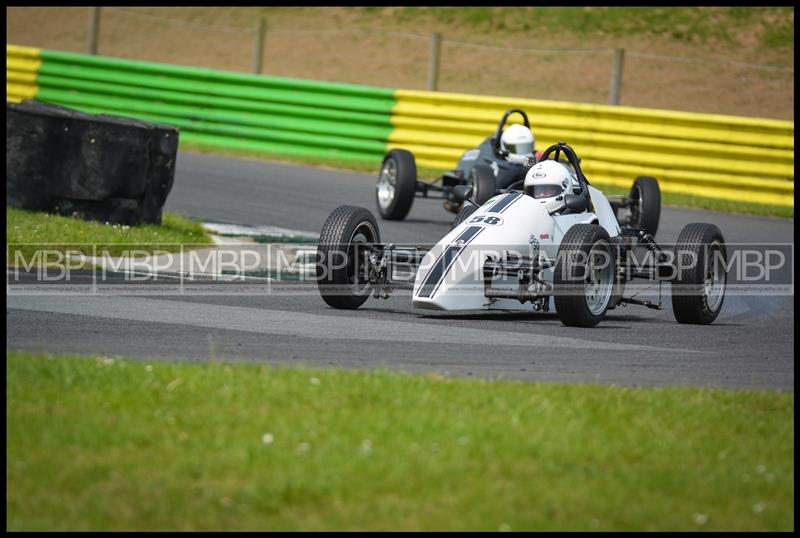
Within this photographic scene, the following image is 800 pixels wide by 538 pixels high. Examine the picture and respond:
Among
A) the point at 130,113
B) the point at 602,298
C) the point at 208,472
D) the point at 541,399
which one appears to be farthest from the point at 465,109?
the point at 208,472

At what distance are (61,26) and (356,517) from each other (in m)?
41.1

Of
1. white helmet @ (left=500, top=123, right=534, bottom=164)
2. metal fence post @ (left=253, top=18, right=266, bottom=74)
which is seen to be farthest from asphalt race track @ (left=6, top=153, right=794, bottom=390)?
metal fence post @ (left=253, top=18, right=266, bottom=74)

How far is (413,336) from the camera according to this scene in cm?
933

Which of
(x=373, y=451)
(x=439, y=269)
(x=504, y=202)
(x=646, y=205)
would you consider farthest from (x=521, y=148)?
(x=373, y=451)

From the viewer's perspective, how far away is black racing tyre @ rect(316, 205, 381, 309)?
10484 millimetres

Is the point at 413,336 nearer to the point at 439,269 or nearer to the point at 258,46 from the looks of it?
the point at 439,269

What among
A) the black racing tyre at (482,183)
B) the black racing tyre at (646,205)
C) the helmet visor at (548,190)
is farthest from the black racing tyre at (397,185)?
the helmet visor at (548,190)

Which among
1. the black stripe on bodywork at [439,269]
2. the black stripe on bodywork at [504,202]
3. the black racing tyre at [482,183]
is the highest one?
the black racing tyre at [482,183]

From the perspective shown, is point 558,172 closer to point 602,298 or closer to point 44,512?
point 602,298

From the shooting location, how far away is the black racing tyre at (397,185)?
1628cm

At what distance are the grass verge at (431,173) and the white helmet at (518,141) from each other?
326cm

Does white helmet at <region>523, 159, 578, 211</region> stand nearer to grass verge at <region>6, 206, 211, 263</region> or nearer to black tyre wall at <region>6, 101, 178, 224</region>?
grass verge at <region>6, 206, 211, 263</region>

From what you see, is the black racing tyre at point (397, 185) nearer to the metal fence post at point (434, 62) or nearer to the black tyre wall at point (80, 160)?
the black tyre wall at point (80, 160)

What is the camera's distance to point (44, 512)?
16.8 ft
